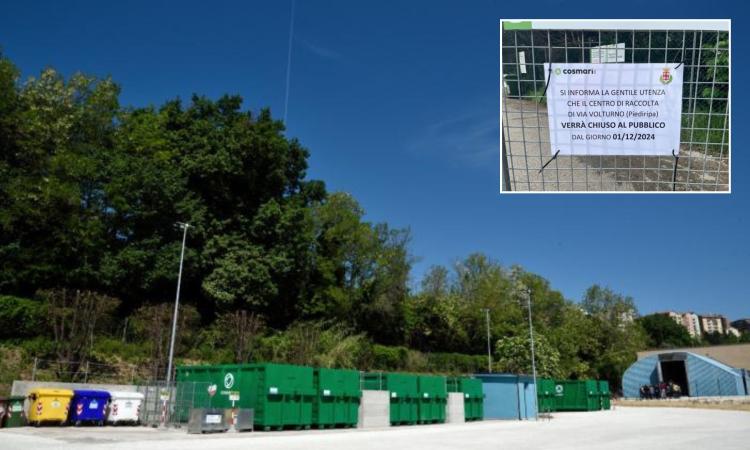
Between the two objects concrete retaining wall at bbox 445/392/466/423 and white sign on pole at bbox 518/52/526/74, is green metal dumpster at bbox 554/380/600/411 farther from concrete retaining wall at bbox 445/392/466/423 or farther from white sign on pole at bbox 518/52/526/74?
white sign on pole at bbox 518/52/526/74

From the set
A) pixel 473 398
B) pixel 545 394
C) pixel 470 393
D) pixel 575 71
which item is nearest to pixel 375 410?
pixel 470 393

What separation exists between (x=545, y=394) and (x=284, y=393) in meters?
22.8

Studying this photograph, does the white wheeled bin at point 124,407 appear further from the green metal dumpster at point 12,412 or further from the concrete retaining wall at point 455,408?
the concrete retaining wall at point 455,408

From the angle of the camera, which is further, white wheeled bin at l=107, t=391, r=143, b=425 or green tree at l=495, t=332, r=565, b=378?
green tree at l=495, t=332, r=565, b=378

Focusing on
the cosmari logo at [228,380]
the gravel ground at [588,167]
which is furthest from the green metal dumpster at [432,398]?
the gravel ground at [588,167]

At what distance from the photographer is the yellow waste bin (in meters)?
18.7

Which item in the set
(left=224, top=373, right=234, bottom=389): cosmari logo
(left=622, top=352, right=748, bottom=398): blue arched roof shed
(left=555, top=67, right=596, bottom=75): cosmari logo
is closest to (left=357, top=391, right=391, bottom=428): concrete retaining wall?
(left=224, top=373, right=234, bottom=389): cosmari logo

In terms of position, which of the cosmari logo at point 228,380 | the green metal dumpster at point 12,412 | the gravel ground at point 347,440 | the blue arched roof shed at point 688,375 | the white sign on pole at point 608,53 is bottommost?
the gravel ground at point 347,440

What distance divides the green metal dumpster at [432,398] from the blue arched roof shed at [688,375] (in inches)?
1698

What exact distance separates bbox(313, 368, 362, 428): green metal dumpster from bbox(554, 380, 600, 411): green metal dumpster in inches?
902

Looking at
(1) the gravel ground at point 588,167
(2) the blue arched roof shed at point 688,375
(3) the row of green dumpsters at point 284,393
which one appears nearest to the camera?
(1) the gravel ground at point 588,167

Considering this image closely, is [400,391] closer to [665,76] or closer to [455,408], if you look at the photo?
[455,408]

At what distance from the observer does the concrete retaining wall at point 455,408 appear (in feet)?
93.1

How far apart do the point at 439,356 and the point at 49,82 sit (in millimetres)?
35256
